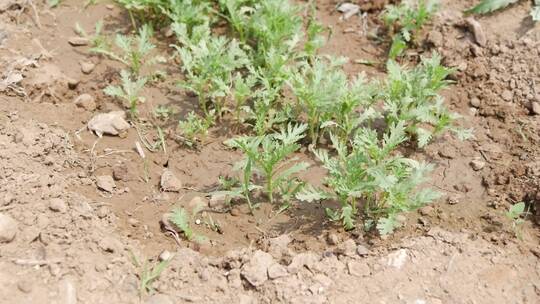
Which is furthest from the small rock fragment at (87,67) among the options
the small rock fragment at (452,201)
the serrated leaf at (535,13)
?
the serrated leaf at (535,13)

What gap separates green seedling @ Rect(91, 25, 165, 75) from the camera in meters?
4.30

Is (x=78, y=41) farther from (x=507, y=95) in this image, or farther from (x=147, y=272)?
(x=507, y=95)

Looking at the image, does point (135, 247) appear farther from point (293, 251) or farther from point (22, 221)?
point (293, 251)

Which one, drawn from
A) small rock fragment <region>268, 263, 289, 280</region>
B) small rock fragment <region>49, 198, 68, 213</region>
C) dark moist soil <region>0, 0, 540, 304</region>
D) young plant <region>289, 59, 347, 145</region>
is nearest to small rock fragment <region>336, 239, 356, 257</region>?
dark moist soil <region>0, 0, 540, 304</region>

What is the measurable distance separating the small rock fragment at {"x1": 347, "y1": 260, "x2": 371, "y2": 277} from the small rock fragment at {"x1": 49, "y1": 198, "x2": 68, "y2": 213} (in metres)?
1.60

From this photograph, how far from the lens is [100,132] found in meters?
4.00

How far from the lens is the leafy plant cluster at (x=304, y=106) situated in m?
3.50

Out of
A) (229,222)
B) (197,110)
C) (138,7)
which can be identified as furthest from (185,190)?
(138,7)

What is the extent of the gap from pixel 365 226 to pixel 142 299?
4.36ft

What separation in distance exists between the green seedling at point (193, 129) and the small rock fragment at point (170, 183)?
1.02 ft

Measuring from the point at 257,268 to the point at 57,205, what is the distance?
1155 mm

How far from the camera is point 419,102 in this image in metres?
4.01

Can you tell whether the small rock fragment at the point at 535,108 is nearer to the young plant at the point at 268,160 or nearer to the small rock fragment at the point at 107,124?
the young plant at the point at 268,160

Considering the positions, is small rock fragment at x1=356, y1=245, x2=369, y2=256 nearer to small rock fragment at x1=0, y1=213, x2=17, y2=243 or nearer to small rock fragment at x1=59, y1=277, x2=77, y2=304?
small rock fragment at x1=59, y1=277, x2=77, y2=304
